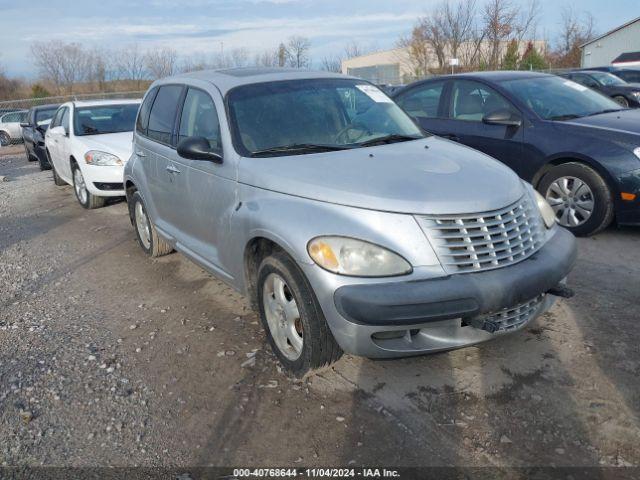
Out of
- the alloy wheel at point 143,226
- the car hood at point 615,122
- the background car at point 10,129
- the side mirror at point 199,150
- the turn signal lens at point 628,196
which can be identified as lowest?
the background car at point 10,129

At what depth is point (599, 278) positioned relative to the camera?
4.74 m

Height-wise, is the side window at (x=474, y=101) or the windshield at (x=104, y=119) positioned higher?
the side window at (x=474, y=101)

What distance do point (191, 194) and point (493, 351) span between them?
8.19 feet

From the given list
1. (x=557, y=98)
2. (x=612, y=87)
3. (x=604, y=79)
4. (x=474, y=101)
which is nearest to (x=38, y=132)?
(x=474, y=101)

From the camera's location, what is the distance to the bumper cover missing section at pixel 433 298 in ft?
9.34

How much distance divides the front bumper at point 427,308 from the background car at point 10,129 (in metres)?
25.3

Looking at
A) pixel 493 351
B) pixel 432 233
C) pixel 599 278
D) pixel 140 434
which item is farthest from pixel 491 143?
pixel 140 434

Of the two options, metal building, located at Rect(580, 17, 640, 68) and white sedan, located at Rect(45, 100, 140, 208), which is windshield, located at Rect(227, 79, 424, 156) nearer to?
white sedan, located at Rect(45, 100, 140, 208)

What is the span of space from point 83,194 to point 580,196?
7172 mm

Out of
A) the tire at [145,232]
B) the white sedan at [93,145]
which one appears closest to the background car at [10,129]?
the white sedan at [93,145]

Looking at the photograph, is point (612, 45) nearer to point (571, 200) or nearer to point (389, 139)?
point (571, 200)

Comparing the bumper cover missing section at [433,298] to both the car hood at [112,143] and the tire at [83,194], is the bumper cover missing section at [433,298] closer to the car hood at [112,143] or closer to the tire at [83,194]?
the car hood at [112,143]

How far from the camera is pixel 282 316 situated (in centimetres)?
348

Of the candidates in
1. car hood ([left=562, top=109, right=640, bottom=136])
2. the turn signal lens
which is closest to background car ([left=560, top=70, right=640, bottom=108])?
car hood ([left=562, top=109, right=640, bottom=136])
